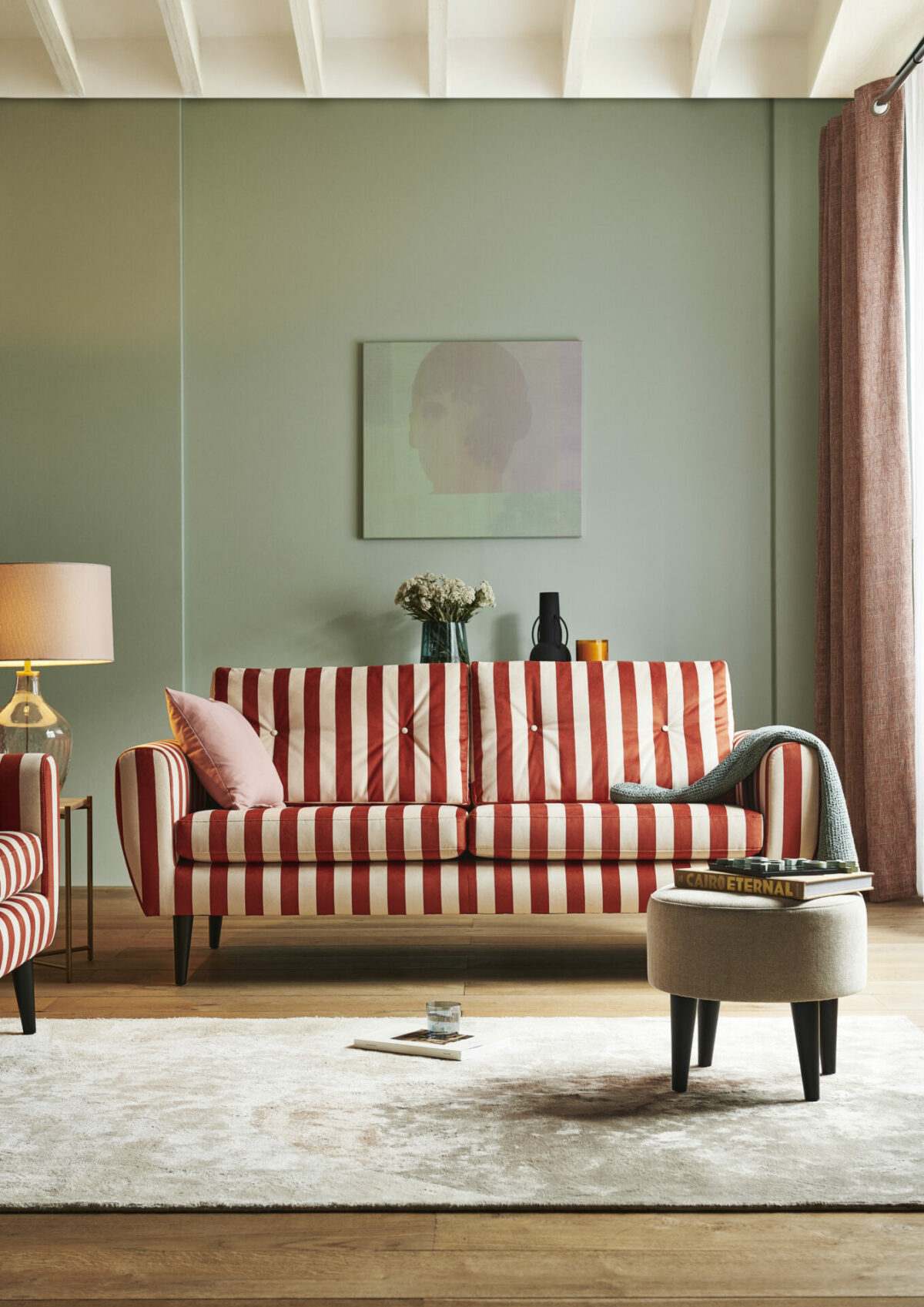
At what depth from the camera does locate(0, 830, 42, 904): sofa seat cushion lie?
8.68ft

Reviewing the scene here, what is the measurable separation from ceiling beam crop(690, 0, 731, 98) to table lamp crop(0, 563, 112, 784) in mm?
3135

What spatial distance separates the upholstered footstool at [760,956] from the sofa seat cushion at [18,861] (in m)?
1.43

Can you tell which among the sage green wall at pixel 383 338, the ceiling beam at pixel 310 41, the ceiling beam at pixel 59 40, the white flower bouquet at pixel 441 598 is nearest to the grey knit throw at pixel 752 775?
the white flower bouquet at pixel 441 598

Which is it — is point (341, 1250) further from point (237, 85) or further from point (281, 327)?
point (237, 85)

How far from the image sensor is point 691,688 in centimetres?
393

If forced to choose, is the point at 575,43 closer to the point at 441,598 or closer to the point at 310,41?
the point at 310,41

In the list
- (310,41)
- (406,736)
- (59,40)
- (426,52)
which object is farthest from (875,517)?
(59,40)

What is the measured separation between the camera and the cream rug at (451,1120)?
187cm

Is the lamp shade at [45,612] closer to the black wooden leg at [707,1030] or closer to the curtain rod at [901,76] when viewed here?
the black wooden leg at [707,1030]

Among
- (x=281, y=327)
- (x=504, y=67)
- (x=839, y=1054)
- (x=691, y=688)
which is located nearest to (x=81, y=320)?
(x=281, y=327)

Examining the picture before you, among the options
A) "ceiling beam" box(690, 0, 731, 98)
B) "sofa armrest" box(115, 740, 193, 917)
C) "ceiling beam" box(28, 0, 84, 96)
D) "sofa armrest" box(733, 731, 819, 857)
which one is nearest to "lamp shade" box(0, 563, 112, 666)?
"sofa armrest" box(115, 740, 193, 917)

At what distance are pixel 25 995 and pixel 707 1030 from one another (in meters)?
1.57

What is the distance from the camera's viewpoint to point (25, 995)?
2.79 metres

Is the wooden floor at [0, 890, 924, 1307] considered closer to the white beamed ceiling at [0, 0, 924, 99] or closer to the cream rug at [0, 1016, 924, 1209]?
the cream rug at [0, 1016, 924, 1209]
